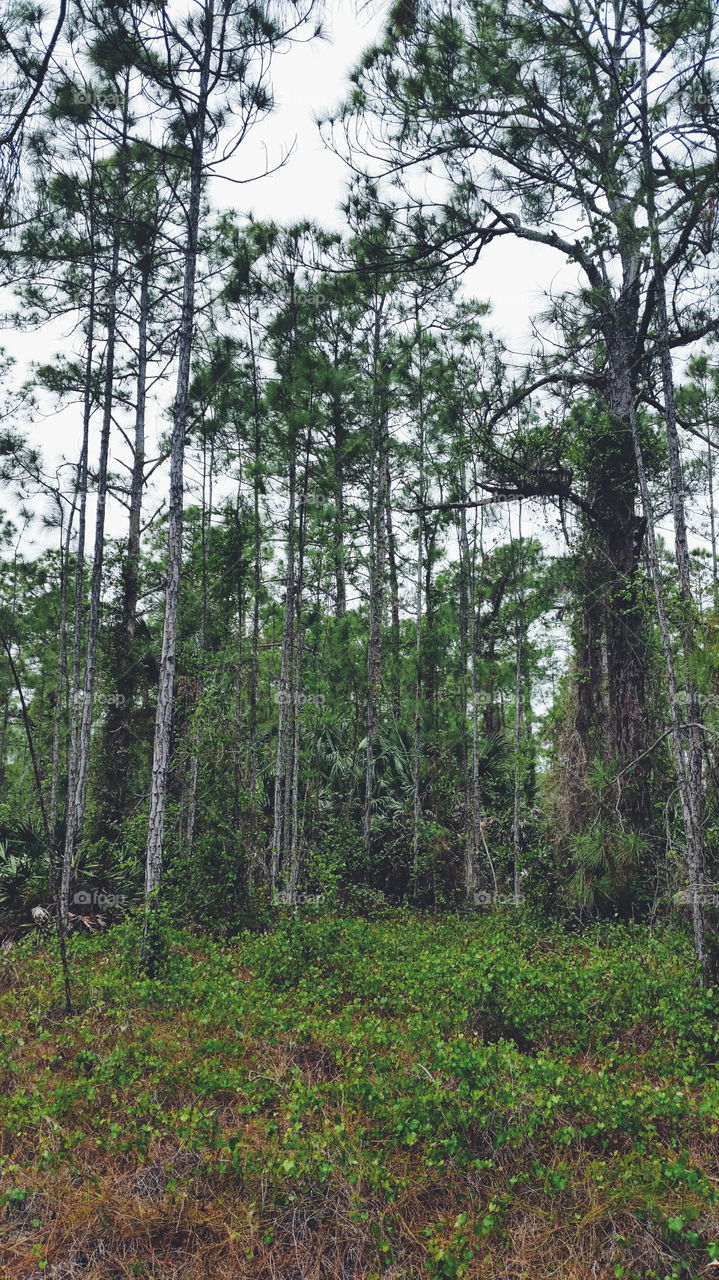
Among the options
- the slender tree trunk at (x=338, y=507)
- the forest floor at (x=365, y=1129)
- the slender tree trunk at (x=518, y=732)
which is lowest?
the forest floor at (x=365, y=1129)

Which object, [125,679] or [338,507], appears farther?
[338,507]

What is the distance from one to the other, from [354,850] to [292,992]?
16.0 feet

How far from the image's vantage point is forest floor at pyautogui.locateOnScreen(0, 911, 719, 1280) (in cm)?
269

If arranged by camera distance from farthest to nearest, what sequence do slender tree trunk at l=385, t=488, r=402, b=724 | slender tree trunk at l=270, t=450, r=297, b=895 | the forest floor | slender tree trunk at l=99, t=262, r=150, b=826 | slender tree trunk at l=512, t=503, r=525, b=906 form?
slender tree trunk at l=385, t=488, r=402, b=724 → slender tree trunk at l=99, t=262, r=150, b=826 → slender tree trunk at l=512, t=503, r=525, b=906 → slender tree trunk at l=270, t=450, r=297, b=895 → the forest floor

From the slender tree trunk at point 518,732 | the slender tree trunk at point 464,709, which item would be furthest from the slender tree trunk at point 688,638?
the slender tree trunk at point 464,709

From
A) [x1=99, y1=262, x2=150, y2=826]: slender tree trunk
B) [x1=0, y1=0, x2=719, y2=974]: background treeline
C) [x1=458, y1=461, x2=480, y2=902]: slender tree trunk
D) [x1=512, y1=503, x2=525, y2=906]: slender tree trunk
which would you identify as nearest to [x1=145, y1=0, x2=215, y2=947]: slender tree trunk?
[x1=0, y1=0, x2=719, y2=974]: background treeline

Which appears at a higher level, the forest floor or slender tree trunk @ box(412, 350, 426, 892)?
slender tree trunk @ box(412, 350, 426, 892)

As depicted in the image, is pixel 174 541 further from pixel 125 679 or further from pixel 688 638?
pixel 125 679

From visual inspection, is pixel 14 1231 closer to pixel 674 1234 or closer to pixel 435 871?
pixel 674 1234

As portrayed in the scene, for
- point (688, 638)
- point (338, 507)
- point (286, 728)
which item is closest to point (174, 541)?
point (688, 638)

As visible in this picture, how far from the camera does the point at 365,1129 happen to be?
3.24m

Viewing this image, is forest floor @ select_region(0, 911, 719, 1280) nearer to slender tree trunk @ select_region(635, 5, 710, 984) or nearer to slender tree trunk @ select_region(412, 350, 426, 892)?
slender tree trunk @ select_region(635, 5, 710, 984)

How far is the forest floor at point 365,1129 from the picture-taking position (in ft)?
8.83

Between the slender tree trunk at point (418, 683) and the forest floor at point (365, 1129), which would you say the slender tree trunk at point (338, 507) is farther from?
the forest floor at point (365, 1129)
